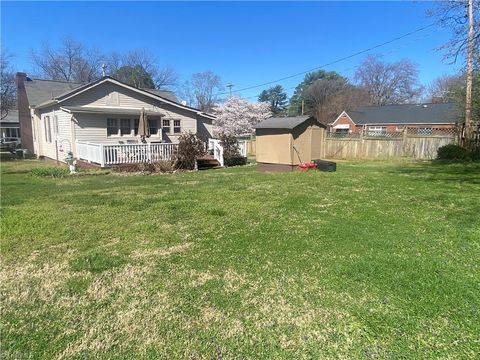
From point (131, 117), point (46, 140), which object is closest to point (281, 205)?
point (131, 117)

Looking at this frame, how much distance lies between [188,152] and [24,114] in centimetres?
1596

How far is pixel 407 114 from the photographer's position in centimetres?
3816

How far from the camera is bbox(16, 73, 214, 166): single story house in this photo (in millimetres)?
13922

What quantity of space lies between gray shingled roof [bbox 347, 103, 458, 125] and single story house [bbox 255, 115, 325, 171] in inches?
1087

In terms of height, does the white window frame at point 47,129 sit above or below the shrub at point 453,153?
above

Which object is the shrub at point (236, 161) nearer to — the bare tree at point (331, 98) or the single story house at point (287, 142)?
the single story house at point (287, 142)

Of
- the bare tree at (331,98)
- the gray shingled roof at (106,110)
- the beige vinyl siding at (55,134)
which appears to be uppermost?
the bare tree at (331,98)

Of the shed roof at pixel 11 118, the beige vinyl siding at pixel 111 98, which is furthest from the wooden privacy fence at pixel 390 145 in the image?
the shed roof at pixel 11 118

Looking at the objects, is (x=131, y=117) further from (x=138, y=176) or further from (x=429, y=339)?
(x=429, y=339)

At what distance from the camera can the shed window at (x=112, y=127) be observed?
53.2 feet

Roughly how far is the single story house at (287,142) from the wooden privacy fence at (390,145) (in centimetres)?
452

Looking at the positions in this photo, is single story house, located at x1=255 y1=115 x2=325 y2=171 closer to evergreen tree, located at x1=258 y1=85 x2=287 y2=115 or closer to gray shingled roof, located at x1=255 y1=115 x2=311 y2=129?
gray shingled roof, located at x1=255 y1=115 x2=311 y2=129

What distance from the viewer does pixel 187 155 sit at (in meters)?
12.9

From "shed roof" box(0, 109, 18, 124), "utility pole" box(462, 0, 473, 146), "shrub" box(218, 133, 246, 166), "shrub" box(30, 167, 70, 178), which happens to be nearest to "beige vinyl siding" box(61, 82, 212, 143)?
"shrub" box(30, 167, 70, 178)
